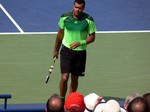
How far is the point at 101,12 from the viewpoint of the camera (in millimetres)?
21125

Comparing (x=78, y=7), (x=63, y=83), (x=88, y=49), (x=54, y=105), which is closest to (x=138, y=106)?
(x=54, y=105)

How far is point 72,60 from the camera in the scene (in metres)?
13.4

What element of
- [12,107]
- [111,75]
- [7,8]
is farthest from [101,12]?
[12,107]

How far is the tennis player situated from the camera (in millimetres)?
13148

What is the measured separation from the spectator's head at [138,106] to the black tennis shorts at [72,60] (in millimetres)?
6001

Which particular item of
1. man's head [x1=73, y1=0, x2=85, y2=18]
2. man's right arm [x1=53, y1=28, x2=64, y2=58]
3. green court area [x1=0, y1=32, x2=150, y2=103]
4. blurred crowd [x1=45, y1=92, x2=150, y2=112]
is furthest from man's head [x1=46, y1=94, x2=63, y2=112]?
green court area [x1=0, y1=32, x2=150, y2=103]

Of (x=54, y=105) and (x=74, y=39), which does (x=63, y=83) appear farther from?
(x=54, y=105)

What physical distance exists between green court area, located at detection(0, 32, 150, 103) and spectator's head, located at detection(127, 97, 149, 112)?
7078 mm

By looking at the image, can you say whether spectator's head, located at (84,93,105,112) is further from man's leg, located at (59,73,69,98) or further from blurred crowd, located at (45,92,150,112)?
man's leg, located at (59,73,69,98)

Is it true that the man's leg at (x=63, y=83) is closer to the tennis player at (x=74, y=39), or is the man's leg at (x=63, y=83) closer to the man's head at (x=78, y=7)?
the tennis player at (x=74, y=39)

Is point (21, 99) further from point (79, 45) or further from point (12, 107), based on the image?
point (12, 107)

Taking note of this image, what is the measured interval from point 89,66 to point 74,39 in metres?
3.50

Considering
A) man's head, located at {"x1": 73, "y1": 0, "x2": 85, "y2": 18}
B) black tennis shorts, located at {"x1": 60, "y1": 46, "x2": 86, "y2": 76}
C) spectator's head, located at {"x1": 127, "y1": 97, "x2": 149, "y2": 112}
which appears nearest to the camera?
spectator's head, located at {"x1": 127, "y1": 97, "x2": 149, "y2": 112}

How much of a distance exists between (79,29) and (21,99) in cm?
229
